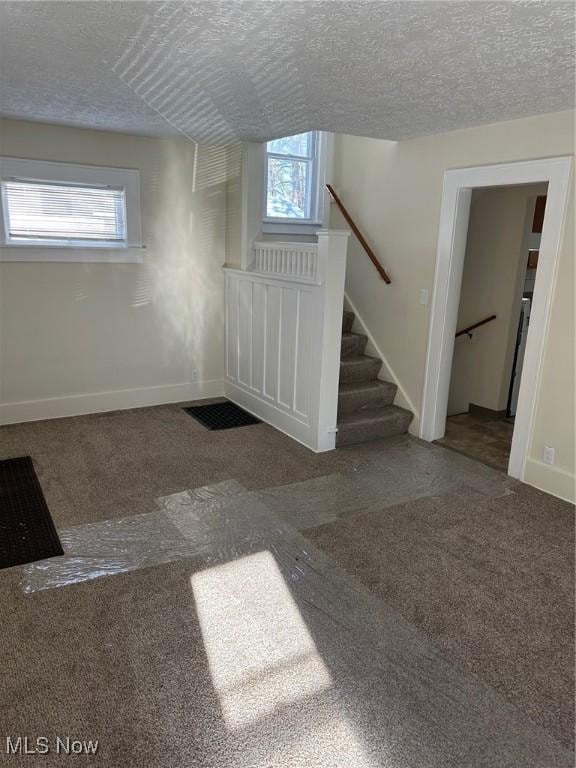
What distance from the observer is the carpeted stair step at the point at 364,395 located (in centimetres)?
434

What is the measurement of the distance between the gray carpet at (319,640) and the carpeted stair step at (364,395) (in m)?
1.02

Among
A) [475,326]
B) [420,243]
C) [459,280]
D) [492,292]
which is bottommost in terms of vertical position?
[475,326]

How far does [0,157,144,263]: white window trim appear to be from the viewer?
4.09 metres

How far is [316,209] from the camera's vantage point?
18.6 ft

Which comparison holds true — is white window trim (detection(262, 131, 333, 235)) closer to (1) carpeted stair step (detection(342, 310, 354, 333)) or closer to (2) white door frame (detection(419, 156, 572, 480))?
(1) carpeted stair step (detection(342, 310, 354, 333))

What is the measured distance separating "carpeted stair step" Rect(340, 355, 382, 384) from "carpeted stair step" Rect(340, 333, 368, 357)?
0.22 feet

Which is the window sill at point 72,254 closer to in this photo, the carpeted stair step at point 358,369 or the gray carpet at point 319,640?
the gray carpet at point 319,640

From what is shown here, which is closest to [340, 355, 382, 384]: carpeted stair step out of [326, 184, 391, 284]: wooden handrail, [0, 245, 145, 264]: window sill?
[326, 184, 391, 284]: wooden handrail

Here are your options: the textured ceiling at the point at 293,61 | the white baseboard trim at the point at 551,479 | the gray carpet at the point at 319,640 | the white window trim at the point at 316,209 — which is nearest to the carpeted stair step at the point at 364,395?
the gray carpet at the point at 319,640

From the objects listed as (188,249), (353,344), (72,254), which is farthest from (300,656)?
(188,249)

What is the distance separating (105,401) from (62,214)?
5.30 ft

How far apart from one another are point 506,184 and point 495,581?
2.44 m

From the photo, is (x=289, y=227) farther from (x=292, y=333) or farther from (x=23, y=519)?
(x=23, y=519)

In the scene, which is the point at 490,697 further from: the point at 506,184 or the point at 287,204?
the point at 287,204
